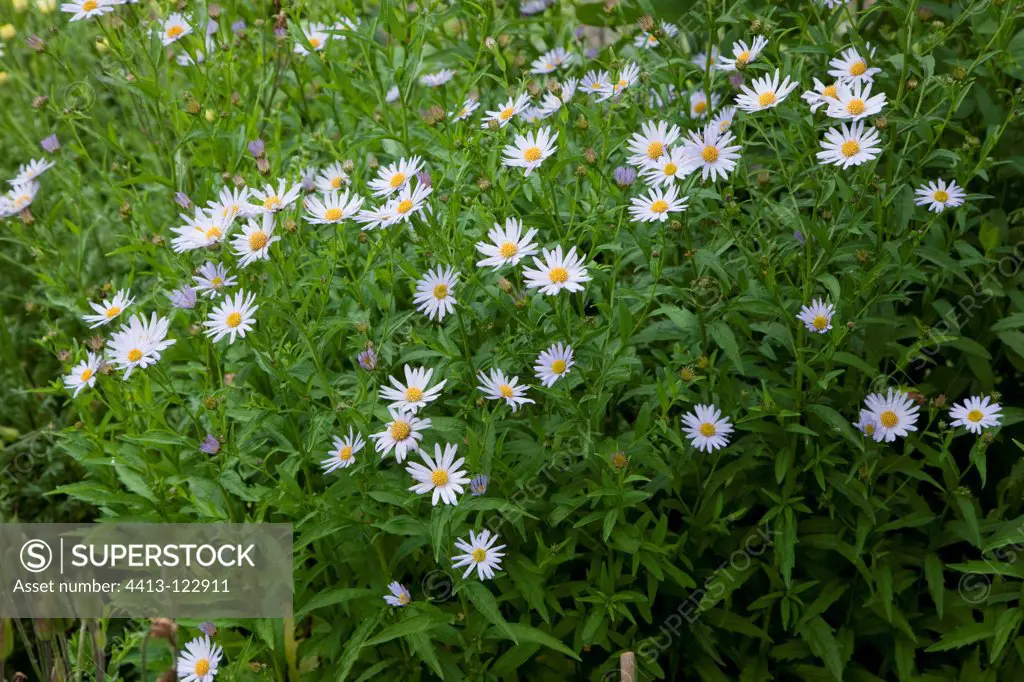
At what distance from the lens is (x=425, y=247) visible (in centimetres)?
223

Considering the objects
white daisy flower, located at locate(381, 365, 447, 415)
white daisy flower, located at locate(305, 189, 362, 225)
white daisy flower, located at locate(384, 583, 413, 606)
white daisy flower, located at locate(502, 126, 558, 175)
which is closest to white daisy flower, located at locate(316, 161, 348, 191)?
white daisy flower, located at locate(305, 189, 362, 225)

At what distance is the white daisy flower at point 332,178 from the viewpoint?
7.77 ft

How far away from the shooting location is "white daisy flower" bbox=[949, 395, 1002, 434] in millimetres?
2322

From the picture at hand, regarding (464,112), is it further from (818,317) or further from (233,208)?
(818,317)

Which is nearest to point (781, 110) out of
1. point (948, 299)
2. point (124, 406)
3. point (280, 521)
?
point (948, 299)

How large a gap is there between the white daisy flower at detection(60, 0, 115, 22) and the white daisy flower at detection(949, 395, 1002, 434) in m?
2.10

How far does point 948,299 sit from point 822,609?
881 mm

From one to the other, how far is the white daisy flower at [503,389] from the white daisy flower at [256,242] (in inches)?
19.8

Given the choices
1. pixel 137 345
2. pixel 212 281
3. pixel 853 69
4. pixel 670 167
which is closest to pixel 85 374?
pixel 137 345

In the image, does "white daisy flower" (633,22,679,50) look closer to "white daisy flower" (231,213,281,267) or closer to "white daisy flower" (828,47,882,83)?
"white daisy flower" (828,47,882,83)

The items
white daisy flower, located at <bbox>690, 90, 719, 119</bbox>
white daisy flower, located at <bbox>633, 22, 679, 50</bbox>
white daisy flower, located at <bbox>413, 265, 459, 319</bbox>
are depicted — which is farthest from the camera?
white daisy flower, located at <bbox>690, 90, 719, 119</bbox>

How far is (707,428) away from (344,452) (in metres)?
0.77

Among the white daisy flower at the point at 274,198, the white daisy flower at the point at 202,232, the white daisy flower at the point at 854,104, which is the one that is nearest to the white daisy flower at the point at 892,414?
the white daisy flower at the point at 854,104

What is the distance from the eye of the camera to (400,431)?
2.10 metres
